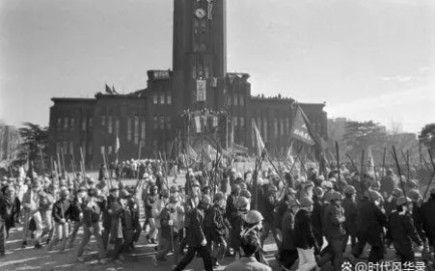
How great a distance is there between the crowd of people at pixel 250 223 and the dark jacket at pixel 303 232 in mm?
17

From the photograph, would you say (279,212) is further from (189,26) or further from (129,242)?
(189,26)

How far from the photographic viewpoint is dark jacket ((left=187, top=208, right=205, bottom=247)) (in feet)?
24.0

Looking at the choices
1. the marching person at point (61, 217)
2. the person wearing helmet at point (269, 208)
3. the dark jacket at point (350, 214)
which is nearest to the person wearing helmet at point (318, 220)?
the dark jacket at point (350, 214)

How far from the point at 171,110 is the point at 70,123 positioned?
15800mm

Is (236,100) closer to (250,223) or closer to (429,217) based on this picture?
(429,217)

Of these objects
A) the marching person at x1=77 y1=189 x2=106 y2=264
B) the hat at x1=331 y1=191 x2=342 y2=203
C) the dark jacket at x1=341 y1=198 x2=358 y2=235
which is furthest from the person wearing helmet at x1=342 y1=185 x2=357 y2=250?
the marching person at x1=77 y1=189 x2=106 y2=264

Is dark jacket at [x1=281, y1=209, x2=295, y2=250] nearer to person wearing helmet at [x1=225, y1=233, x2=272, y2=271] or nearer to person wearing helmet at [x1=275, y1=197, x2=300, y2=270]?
person wearing helmet at [x1=275, y1=197, x2=300, y2=270]

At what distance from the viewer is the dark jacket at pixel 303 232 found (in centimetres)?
670

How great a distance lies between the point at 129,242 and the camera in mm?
9211

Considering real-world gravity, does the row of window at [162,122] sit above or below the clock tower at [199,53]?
below

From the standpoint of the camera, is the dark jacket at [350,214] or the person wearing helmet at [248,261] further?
the dark jacket at [350,214]

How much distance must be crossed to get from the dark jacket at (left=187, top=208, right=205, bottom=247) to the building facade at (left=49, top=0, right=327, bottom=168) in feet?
153

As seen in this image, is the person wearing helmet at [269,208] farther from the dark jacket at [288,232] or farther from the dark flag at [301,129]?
the dark flag at [301,129]

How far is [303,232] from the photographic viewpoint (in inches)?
265
